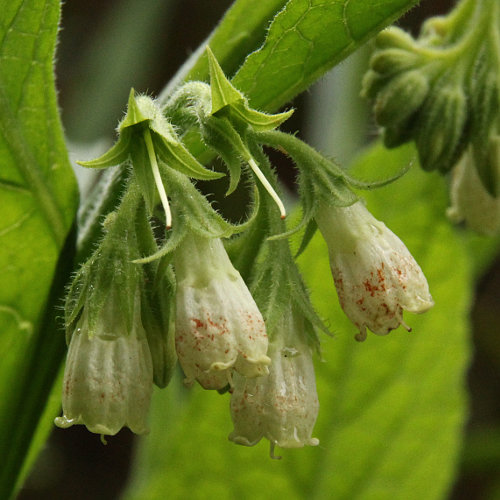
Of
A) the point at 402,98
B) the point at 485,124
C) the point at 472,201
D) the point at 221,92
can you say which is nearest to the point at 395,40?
the point at 402,98

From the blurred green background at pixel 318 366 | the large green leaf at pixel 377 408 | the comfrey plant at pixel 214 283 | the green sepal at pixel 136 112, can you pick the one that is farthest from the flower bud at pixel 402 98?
the green sepal at pixel 136 112

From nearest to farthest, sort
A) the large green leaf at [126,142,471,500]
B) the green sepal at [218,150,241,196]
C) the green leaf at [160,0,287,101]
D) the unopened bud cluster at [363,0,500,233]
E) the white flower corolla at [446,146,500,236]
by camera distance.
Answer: the green sepal at [218,150,241,196] → the green leaf at [160,0,287,101] → the unopened bud cluster at [363,0,500,233] → the white flower corolla at [446,146,500,236] → the large green leaf at [126,142,471,500]

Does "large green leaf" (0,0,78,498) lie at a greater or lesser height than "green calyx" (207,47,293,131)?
lesser

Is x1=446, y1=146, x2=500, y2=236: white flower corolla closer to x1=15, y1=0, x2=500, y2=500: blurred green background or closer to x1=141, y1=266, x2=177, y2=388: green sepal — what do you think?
x1=15, y1=0, x2=500, y2=500: blurred green background

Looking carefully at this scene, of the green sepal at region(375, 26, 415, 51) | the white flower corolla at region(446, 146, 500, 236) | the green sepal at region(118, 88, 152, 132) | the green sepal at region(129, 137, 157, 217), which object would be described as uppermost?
the green sepal at region(375, 26, 415, 51)

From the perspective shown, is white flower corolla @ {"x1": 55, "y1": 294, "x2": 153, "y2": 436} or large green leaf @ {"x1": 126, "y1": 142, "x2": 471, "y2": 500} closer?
white flower corolla @ {"x1": 55, "y1": 294, "x2": 153, "y2": 436}

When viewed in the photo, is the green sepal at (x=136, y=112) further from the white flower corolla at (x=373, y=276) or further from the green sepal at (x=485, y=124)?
the green sepal at (x=485, y=124)

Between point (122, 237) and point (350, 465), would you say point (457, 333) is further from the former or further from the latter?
point (122, 237)

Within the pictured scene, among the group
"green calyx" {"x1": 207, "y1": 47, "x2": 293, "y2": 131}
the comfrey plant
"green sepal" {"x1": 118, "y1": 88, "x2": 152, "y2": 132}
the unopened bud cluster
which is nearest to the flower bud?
the unopened bud cluster
